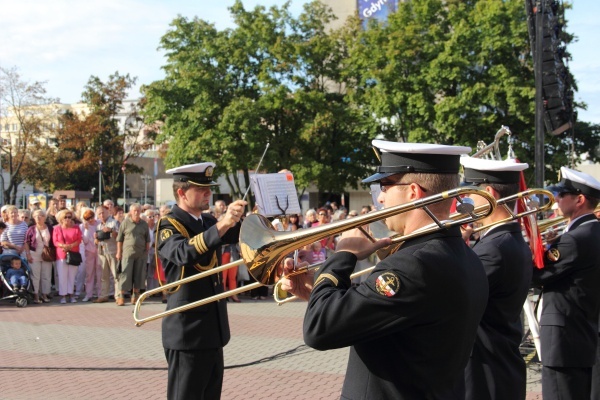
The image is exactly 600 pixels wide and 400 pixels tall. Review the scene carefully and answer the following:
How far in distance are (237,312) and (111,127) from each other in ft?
105

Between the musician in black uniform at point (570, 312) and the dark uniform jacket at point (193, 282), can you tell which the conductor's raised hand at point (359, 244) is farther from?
the musician in black uniform at point (570, 312)

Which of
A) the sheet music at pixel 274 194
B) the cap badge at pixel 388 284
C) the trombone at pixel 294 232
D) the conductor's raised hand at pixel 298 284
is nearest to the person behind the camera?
the cap badge at pixel 388 284

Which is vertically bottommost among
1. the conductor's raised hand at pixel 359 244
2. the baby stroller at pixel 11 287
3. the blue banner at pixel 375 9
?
the baby stroller at pixel 11 287

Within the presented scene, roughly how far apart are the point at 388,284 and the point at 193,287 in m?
2.52

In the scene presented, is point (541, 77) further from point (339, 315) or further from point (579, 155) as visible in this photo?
point (579, 155)

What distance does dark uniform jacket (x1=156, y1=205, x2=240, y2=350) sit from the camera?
439 cm

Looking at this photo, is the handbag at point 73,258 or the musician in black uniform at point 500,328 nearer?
the musician in black uniform at point 500,328

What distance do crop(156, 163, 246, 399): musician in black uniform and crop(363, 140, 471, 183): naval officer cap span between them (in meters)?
1.71

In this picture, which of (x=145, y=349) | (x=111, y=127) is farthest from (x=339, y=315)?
(x=111, y=127)

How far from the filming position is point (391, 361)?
8.02 ft

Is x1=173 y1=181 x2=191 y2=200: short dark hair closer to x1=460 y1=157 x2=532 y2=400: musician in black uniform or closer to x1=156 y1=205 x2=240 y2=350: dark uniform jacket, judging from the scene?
x1=156 y1=205 x2=240 y2=350: dark uniform jacket

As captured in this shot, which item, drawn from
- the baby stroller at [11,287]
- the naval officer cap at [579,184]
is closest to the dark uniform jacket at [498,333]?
the naval officer cap at [579,184]

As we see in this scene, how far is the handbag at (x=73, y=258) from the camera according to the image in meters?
13.5

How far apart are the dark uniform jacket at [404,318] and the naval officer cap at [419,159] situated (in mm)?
253
